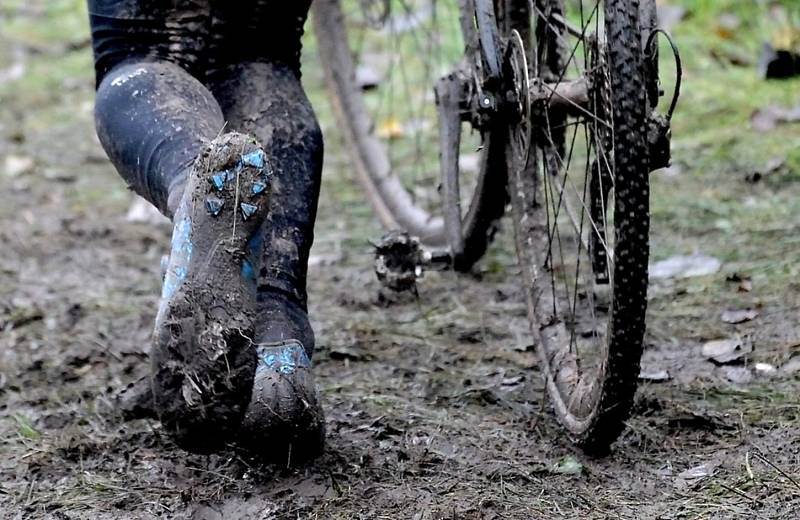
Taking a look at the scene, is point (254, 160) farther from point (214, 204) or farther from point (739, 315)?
point (739, 315)

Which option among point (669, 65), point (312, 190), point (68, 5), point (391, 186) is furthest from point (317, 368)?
point (68, 5)

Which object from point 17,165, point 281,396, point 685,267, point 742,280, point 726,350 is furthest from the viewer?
point 17,165

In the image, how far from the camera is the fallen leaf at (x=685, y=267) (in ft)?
8.76

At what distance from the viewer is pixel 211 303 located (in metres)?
1.47

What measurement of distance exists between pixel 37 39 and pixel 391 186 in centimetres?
368

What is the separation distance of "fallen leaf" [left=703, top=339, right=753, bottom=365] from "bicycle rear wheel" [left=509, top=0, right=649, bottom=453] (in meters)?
0.23

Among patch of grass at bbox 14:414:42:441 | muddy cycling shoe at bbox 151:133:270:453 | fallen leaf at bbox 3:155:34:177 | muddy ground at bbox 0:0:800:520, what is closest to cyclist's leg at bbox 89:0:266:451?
muddy cycling shoe at bbox 151:133:270:453

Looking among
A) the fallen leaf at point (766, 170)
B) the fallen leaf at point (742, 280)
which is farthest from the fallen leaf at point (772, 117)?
the fallen leaf at point (742, 280)

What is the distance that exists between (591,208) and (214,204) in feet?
2.22

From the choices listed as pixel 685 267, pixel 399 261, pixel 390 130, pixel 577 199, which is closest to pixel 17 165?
pixel 390 130

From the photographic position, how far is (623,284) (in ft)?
5.08

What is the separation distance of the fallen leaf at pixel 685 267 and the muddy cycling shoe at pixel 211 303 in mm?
1430

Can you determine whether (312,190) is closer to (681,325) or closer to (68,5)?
(681,325)

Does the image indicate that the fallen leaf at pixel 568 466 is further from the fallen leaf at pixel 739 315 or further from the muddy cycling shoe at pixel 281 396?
the fallen leaf at pixel 739 315
